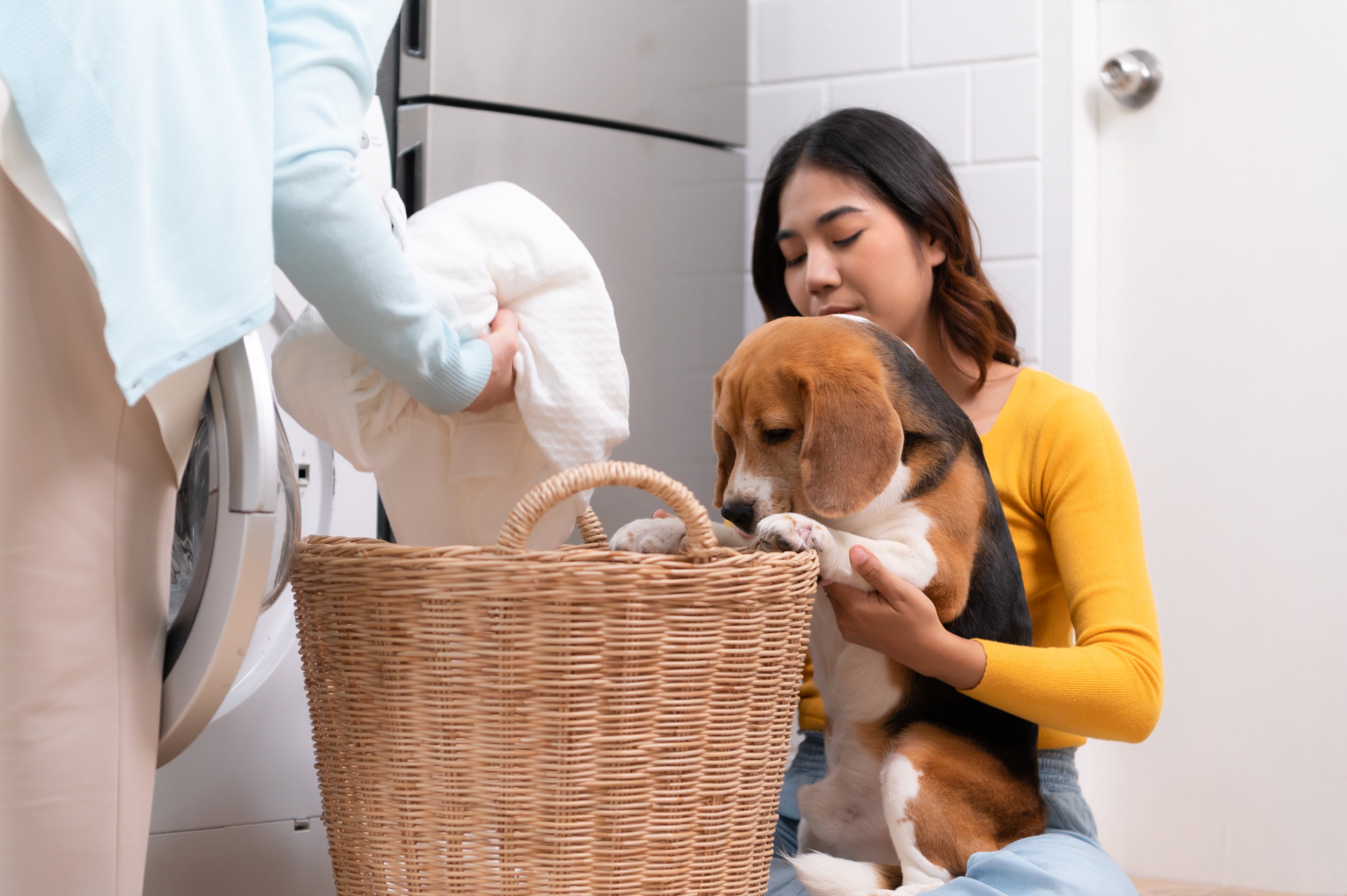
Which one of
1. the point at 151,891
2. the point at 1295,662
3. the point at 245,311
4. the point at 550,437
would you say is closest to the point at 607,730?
the point at 550,437

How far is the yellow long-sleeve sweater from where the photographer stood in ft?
3.88

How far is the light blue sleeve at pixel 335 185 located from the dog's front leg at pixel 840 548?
36cm

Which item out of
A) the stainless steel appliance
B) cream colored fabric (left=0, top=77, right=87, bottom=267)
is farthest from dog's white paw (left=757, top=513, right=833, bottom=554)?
the stainless steel appliance

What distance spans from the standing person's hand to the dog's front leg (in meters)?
0.28

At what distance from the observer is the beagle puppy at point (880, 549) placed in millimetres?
1085

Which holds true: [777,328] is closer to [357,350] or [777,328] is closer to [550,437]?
[550,437]

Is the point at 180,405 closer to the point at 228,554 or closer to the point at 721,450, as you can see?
the point at 228,554

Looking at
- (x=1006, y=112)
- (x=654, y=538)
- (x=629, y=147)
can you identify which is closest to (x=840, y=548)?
(x=654, y=538)

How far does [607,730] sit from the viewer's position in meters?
0.89

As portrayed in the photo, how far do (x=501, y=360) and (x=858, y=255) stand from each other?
0.63 metres

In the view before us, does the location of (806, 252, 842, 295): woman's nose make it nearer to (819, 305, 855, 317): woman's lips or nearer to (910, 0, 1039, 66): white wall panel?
(819, 305, 855, 317): woman's lips

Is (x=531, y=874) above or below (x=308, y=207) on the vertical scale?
below

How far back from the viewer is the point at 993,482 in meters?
1.41

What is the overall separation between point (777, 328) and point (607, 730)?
506 mm
